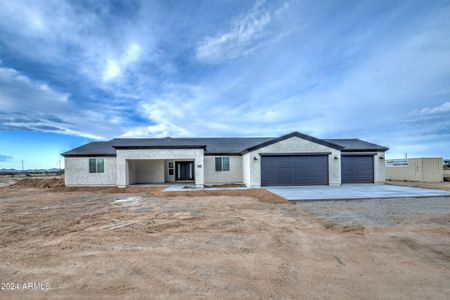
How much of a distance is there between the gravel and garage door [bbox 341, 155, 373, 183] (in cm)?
701

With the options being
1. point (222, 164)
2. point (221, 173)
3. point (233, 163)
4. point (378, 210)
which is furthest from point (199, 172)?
point (378, 210)

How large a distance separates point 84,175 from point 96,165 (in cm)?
129

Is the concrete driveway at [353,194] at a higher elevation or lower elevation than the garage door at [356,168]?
lower

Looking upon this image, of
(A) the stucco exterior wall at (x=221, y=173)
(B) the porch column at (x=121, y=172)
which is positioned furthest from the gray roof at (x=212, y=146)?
(B) the porch column at (x=121, y=172)

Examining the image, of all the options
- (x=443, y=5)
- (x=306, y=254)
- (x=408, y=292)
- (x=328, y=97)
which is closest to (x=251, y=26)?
(x=443, y=5)

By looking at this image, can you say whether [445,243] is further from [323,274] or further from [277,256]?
[277,256]

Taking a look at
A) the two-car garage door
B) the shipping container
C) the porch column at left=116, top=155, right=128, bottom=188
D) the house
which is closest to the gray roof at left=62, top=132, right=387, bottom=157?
the house

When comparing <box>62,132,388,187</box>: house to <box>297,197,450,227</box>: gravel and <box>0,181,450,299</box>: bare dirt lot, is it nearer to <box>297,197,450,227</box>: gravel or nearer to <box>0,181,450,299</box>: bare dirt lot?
<box>297,197,450,227</box>: gravel

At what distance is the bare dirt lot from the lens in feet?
9.23

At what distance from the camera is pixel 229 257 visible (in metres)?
3.85

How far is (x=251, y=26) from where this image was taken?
484 inches

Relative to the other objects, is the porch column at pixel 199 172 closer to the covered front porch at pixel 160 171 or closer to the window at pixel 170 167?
the covered front porch at pixel 160 171

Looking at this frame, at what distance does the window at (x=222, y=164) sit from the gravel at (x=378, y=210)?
9531mm

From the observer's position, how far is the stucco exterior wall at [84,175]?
56.4ft
